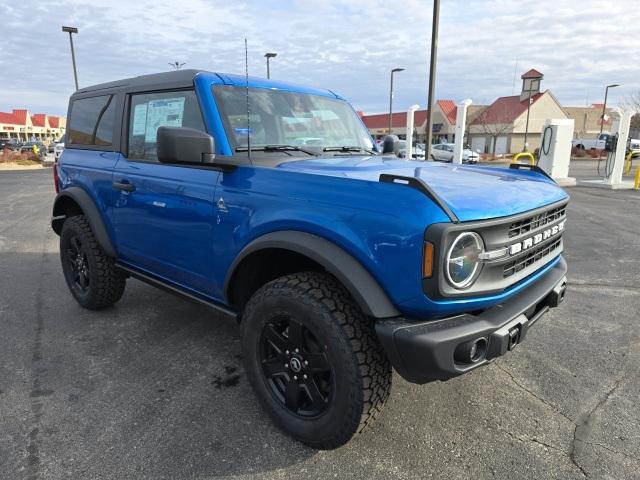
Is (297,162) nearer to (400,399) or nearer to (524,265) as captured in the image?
(524,265)

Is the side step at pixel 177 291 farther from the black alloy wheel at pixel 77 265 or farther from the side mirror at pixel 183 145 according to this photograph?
the side mirror at pixel 183 145

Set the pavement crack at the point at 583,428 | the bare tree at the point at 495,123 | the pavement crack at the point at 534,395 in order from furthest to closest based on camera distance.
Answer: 1. the bare tree at the point at 495,123
2. the pavement crack at the point at 534,395
3. the pavement crack at the point at 583,428

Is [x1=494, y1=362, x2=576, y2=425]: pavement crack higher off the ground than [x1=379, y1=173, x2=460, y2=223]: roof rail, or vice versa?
[x1=379, y1=173, x2=460, y2=223]: roof rail

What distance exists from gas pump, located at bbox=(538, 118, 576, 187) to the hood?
13396 mm

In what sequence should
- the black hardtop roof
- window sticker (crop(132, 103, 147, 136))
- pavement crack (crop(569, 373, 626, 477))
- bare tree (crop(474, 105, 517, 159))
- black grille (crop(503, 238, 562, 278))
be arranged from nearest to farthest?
black grille (crop(503, 238, 562, 278)) → pavement crack (crop(569, 373, 626, 477)) → the black hardtop roof → window sticker (crop(132, 103, 147, 136)) → bare tree (crop(474, 105, 517, 159))

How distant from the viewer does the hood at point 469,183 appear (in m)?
2.04

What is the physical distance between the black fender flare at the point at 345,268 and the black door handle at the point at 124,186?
1516 mm

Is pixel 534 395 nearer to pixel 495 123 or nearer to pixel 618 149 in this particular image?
pixel 618 149

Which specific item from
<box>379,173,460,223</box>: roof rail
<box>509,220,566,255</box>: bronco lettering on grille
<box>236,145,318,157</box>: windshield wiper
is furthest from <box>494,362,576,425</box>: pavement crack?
<box>236,145,318,157</box>: windshield wiper

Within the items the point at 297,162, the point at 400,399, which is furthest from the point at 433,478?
the point at 297,162

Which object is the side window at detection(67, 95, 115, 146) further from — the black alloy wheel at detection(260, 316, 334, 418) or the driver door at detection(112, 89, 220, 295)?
the black alloy wheel at detection(260, 316, 334, 418)

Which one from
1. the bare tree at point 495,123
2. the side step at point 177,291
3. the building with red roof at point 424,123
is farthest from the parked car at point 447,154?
the side step at point 177,291

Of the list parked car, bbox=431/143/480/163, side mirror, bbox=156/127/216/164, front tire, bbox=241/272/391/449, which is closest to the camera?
front tire, bbox=241/272/391/449

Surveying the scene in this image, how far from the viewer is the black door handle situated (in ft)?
10.7
